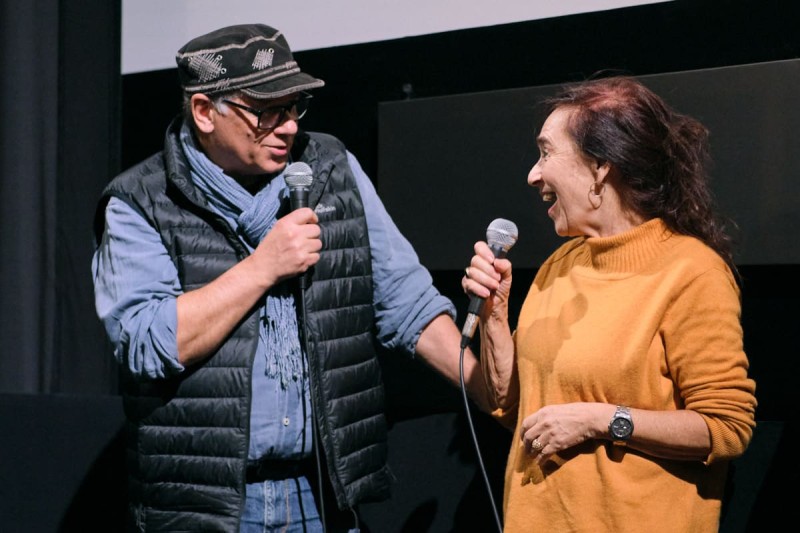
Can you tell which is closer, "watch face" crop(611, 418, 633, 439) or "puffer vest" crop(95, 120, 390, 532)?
"watch face" crop(611, 418, 633, 439)

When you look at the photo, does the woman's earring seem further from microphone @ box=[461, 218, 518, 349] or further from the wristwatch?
the wristwatch

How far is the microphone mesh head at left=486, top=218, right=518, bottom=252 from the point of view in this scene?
166cm

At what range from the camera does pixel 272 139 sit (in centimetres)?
191

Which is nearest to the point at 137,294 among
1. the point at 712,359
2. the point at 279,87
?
the point at 279,87

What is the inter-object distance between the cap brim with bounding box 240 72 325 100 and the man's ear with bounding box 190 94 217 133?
9 centimetres

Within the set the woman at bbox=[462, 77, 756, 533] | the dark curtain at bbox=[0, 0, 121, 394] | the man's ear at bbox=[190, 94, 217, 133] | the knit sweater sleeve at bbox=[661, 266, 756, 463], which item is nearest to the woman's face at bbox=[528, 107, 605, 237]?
the woman at bbox=[462, 77, 756, 533]

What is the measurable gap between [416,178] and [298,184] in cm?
70

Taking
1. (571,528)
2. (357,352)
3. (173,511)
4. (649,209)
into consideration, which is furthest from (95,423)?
(649,209)

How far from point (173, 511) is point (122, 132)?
1.53 m

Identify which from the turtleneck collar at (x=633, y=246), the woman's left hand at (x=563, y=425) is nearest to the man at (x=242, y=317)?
the woman's left hand at (x=563, y=425)

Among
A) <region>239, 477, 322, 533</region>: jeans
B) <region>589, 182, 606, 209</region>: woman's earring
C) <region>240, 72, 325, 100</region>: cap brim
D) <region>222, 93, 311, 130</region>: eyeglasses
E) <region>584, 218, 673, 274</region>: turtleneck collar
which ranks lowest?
<region>239, 477, 322, 533</region>: jeans

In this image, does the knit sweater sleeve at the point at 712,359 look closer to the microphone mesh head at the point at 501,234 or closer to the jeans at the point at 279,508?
the microphone mesh head at the point at 501,234

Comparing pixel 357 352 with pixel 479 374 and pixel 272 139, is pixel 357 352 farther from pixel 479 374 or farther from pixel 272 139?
pixel 272 139

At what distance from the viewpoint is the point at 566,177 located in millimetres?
1665
